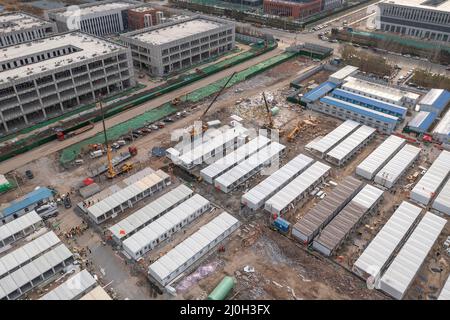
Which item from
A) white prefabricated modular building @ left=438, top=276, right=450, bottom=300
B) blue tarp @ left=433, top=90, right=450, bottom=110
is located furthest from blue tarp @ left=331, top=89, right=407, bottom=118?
white prefabricated modular building @ left=438, top=276, right=450, bottom=300

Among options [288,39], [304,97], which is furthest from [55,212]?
[288,39]

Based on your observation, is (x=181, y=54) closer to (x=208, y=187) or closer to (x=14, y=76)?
(x=14, y=76)

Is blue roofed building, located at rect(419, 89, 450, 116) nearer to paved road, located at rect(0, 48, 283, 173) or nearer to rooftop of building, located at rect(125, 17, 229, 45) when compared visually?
paved road, located at rect(0, 48, 283, 173)

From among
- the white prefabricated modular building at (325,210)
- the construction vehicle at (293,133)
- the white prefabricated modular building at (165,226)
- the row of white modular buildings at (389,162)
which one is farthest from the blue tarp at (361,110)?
the white prefabricated modular building at (165,226)

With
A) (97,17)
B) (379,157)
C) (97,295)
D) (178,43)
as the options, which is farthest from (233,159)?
(97,17)

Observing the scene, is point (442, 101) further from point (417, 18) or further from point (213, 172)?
point (213, 172)
